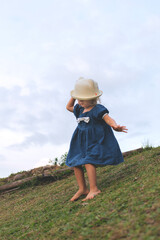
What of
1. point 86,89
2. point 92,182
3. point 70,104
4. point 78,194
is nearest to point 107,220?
point 92,182

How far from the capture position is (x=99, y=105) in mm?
4598

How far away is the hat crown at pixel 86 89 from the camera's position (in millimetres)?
4516

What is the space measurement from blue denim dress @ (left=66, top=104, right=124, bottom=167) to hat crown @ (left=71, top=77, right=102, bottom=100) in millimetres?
223

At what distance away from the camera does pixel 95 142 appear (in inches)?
177

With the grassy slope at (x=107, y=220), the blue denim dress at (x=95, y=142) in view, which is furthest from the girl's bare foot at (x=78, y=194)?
the blue denim dress at (x=95, y=142)

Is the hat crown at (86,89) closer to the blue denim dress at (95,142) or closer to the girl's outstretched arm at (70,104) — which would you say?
the blue denim dress at (95,142)

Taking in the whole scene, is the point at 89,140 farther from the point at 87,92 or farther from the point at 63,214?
the point at 63,214

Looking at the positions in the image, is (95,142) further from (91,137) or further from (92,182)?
(92,182)

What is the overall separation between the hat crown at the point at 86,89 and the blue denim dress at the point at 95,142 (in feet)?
0.73

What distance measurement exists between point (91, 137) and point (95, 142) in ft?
0.35

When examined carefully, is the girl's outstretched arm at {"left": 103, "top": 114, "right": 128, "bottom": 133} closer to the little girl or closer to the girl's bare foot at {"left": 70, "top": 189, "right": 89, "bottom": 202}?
the little girl

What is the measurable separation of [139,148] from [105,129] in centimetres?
373

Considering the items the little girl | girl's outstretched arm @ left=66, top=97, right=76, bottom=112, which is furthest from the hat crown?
girl's outstretched arm @ left=66, top=97, right=76, bottom=112

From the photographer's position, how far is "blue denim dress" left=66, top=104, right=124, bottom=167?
14.3ft
